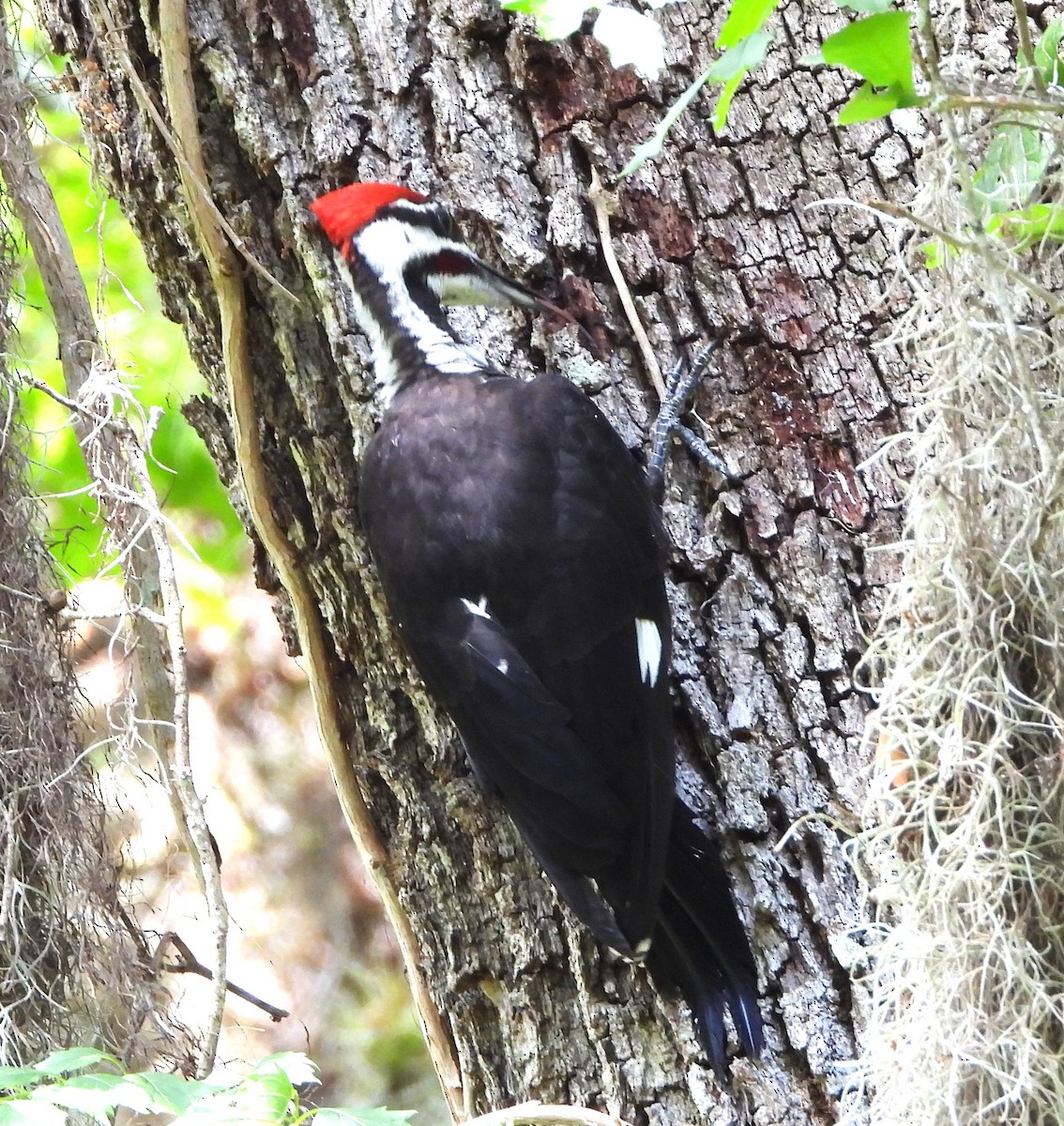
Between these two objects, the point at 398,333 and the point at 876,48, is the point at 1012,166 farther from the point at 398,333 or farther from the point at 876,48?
the point at 398,333

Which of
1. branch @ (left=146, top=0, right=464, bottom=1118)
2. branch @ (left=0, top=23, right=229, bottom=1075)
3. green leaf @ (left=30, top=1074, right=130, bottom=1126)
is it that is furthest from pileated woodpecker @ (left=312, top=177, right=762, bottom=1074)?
green leaf @ (left=30, top=1074, right=130, bottom=1126)

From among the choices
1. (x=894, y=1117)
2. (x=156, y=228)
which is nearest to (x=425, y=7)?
(x=156, y=228)

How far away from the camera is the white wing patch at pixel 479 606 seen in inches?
63.4

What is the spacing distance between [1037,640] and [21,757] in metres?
1.30

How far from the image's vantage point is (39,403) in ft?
10.2

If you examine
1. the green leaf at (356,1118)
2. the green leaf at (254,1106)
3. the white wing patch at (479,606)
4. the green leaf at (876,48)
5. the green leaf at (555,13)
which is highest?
the green leaf at (555,13)

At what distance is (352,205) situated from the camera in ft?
5.08

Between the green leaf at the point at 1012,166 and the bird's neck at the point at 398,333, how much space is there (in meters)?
0.71

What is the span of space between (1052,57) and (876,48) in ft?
0.99

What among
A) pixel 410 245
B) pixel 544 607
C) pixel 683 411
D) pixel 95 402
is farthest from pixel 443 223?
pixel 95 402

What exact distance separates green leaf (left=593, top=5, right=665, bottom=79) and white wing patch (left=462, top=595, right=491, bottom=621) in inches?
31.2

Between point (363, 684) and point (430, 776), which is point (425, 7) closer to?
point (363, 684)

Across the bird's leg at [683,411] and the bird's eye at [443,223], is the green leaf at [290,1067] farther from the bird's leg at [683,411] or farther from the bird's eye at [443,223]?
the bird's eye at [443,223]

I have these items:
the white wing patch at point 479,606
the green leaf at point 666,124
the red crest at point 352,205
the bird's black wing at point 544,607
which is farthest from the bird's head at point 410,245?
the green leaf at point 666,124
